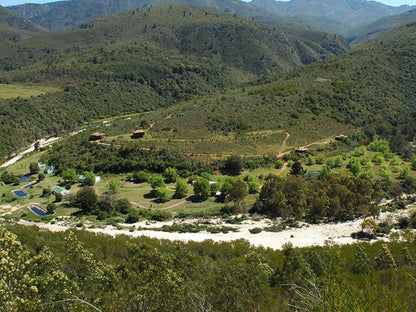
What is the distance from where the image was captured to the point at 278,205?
35.7 metres

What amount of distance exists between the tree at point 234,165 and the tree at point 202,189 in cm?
864

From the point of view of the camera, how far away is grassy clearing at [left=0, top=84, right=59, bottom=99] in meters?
87.6

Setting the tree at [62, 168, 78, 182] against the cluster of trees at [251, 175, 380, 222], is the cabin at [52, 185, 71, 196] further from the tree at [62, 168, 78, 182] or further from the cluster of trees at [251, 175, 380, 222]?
the cluster of trees at [251, 175, 380, 222]

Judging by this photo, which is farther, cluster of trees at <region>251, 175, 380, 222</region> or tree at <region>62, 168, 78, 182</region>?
tree at <region>62, 168, 78, 182</region>

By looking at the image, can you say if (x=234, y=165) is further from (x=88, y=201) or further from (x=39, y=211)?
(x=39, y=211)

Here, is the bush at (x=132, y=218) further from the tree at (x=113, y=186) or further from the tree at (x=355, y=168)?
the tree at (x=355, y=168)

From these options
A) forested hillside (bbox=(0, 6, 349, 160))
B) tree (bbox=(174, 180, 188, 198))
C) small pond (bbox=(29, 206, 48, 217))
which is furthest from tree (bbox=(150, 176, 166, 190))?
forested hillside (bbox=(0, 6, 349, 160))

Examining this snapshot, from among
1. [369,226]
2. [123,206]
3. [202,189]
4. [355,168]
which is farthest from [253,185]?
[123,206]

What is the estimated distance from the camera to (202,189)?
39.4 metres

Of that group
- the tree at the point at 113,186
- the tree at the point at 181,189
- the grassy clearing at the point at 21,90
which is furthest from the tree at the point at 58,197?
the grassy clearing at the point at 21,90

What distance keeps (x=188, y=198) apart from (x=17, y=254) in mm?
29778

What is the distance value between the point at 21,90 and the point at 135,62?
1670 inches

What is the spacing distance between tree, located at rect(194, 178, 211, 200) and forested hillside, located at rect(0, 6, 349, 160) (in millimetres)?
46922

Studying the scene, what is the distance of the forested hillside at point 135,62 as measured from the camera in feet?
283
